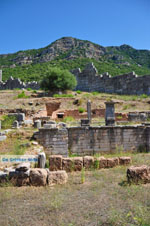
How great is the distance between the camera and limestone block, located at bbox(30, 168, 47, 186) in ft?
18.6

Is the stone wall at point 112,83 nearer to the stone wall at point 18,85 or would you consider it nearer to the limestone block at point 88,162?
the stone wall at point 18,85

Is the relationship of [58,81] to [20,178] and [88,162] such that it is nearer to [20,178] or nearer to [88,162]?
[88,162]

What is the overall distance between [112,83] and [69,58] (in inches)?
1457

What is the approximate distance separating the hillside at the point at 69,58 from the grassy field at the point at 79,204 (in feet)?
147

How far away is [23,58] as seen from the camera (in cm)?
7838

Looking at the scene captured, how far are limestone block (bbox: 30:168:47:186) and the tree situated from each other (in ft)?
74.3

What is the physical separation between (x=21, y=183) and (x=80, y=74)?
2803 cm

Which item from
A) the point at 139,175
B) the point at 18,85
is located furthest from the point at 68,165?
the point at 18,85

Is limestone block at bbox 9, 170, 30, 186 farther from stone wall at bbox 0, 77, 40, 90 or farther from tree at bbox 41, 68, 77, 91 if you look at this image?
stone wall at bbox 0, 77, 40, 90

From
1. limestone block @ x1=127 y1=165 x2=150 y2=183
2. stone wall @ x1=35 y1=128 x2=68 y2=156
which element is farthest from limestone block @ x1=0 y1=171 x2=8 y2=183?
stone wall @ x1=35 y1=128 x2=68 y2=156

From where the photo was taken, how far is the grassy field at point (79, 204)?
3.81 m

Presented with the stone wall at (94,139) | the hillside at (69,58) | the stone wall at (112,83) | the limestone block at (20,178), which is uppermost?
the hillside at (69,58)

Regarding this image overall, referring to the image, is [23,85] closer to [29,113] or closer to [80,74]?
[80,74]

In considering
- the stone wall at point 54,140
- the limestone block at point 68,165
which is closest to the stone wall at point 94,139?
the stone wall at point 54,140
